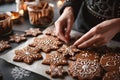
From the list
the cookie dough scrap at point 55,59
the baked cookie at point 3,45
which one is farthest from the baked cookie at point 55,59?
the baked cookie at point 3,45

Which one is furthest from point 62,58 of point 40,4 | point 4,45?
point 40,4

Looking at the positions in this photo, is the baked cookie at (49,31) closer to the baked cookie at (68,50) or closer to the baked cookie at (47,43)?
the baked cookie at (47,43)

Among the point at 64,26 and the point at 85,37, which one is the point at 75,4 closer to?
the point at 64,26

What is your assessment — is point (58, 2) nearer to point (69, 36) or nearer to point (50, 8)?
point (50, 8)

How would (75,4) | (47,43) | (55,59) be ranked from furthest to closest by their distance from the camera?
(75,4)
(47,43)
(55,59)

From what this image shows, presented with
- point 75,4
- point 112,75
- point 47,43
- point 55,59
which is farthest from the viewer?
A: point 75,4

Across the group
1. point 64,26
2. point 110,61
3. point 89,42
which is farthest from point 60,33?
point 110,61
